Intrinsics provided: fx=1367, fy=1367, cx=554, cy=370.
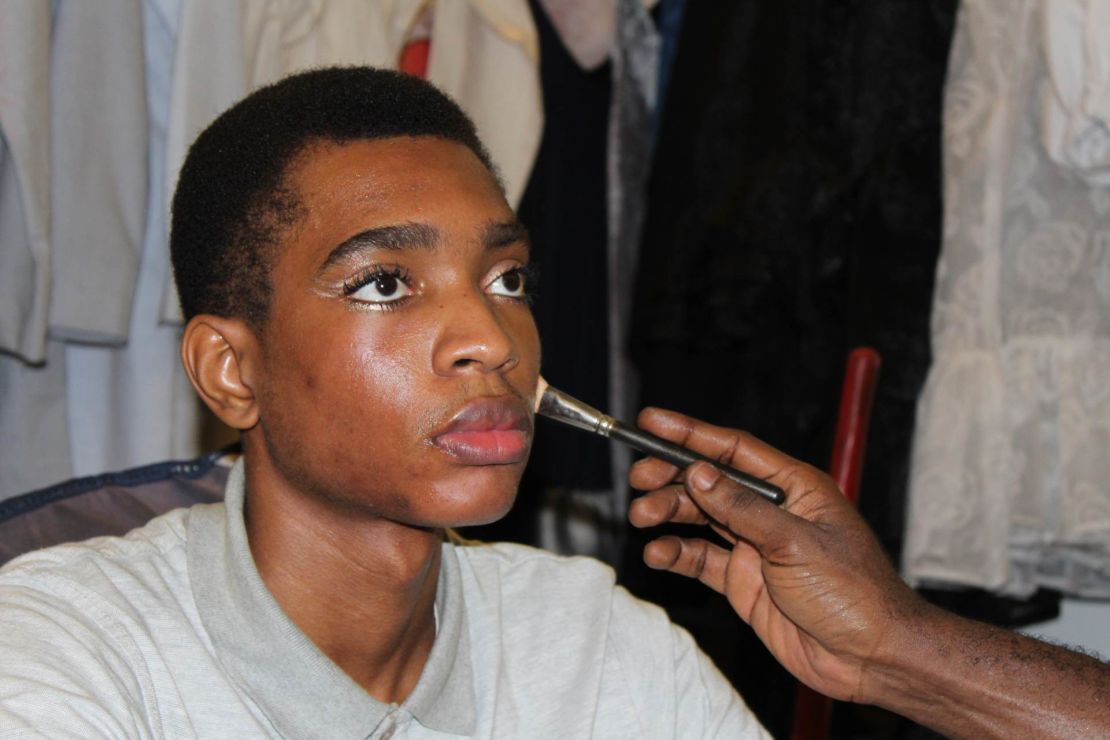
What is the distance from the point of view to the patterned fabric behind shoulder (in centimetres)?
144

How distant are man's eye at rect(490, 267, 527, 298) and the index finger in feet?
0.59

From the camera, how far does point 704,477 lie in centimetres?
127

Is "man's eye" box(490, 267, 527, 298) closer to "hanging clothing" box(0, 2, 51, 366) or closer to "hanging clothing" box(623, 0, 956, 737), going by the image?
"hanging clothing" box(0, 2, 51, 366)

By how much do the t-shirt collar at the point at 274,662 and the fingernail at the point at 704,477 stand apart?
12.2 inches

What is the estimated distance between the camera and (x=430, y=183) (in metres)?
1.29

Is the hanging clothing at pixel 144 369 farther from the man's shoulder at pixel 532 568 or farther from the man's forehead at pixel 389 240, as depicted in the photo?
the man's forehead at pixel 389 240

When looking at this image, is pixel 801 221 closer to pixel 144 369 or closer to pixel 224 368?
pixel 144 369

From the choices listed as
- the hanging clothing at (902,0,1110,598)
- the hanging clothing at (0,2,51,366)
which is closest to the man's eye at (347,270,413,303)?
the hanging clothing at (0,2,51,366)

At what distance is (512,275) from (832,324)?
104cm

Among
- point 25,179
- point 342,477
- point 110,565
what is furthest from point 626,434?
point 25,179

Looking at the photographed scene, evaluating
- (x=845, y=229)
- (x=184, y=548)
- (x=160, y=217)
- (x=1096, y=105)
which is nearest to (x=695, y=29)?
(x=845, y=229)

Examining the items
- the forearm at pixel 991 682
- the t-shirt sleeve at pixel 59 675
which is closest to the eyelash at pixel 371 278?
the t-shirt sleeve at pixel 59 675

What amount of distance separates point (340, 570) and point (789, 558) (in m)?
0.43

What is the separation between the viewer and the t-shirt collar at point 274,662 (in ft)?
3.98
